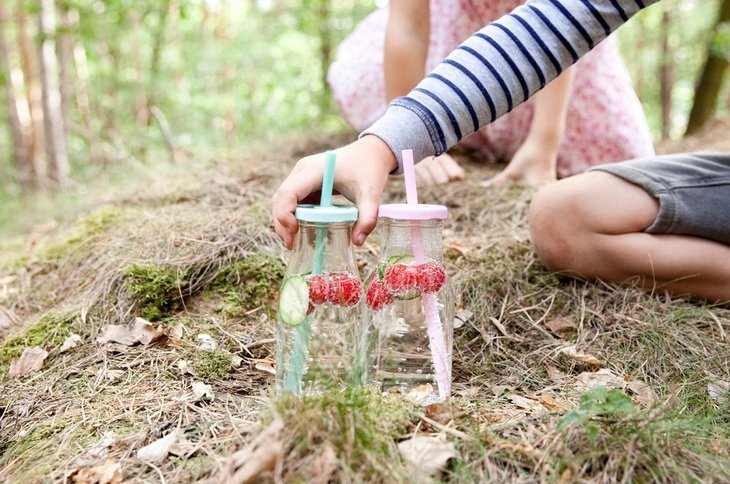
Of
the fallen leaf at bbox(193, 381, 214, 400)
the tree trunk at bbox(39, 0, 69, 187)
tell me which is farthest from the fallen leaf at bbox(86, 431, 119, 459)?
the tree trunk at bbox(39, 0, 69, 187)

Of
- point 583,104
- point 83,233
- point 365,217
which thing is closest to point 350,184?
point 365,217

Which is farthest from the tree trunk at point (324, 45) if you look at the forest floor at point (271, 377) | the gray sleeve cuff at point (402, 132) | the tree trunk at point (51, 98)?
the gray sleeve cuff at point (402, 132)

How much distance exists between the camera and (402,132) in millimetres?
1202

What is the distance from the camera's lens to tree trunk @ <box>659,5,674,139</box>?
7.36 meters

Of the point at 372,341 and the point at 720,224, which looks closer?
the point at 372,341

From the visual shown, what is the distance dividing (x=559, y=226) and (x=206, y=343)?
1.06 m

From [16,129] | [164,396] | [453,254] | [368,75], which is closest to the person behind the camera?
[164,396]

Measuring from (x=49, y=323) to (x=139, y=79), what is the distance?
7959 millimetres

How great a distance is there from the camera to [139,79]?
8688 millimetres

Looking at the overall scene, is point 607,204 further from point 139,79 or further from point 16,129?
point 139,79

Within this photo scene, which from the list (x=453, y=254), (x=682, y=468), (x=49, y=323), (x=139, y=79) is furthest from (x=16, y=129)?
(x=682, y=468)

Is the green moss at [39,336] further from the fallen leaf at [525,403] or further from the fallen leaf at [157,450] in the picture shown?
the fallen leaf at [525,403]

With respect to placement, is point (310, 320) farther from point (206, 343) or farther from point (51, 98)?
point (51, 98)

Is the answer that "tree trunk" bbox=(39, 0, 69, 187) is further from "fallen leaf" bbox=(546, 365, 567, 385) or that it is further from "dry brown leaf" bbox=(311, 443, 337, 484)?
"dry brown leaf" bbox=(311, 443, 337, 484)
